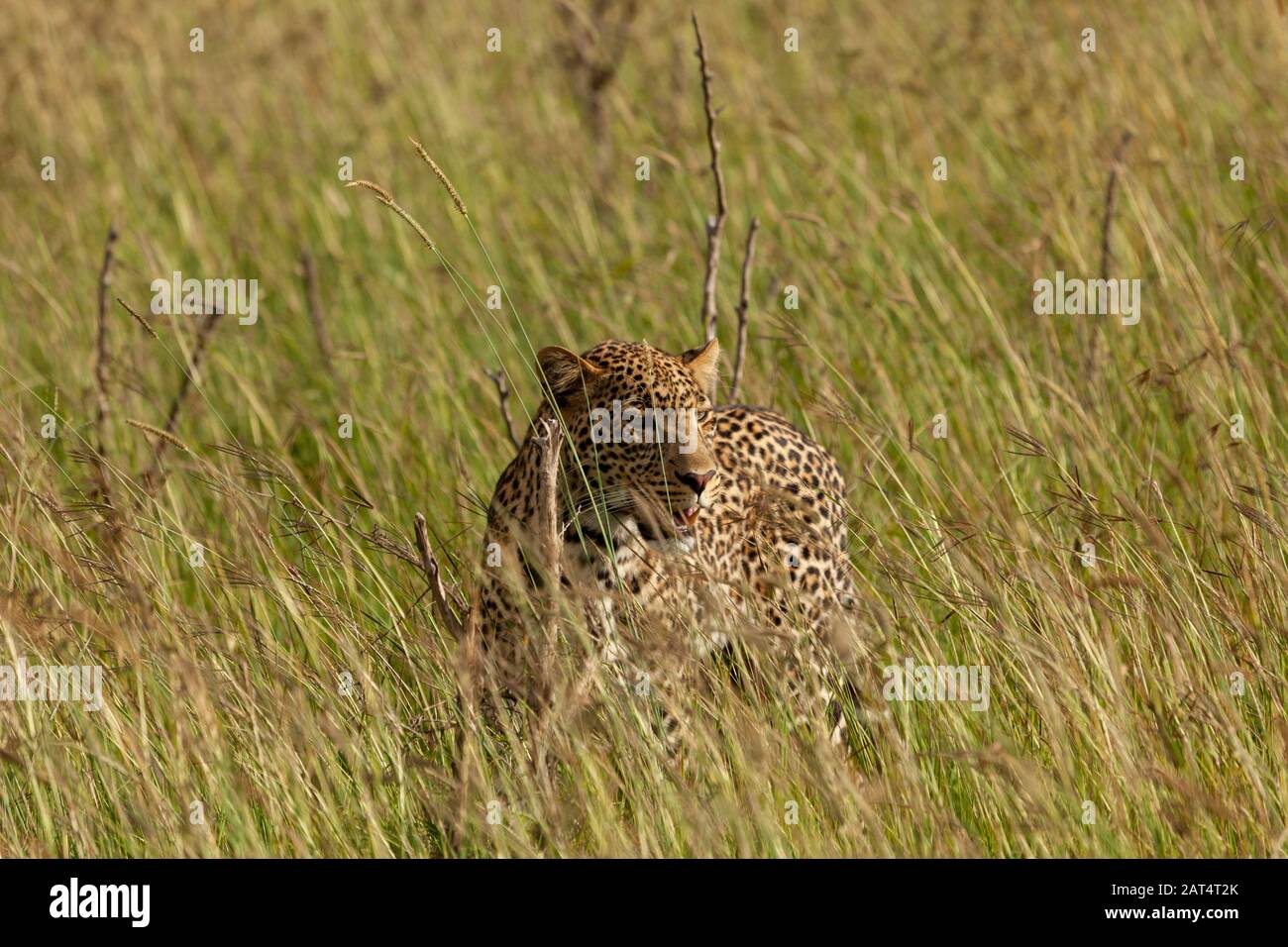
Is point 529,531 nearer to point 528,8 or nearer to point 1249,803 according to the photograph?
point 1249,803

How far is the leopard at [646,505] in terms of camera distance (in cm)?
415

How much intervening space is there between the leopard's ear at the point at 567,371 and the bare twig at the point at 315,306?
191 cm

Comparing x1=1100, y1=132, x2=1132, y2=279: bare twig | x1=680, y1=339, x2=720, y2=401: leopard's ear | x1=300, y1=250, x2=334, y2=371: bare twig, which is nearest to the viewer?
x1=680, y1=339, x2=720, y2=401: leopard's ear

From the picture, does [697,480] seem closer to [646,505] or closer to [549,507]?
[646,505]

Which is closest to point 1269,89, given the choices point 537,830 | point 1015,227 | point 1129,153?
point 1129,153

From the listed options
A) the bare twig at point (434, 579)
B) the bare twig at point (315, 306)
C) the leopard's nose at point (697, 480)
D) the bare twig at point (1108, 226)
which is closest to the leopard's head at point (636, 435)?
the leopard's nose at point (697, 480)

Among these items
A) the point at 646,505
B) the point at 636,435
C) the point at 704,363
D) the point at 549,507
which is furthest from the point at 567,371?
the point at 549,507

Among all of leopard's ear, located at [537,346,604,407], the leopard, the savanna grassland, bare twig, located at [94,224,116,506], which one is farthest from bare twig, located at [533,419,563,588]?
bare twig, located at [94,224,116,506]

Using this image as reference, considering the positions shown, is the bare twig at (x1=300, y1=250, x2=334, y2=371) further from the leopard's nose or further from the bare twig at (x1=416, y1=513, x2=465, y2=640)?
the bare twig at (x1=416, y1=513, x2=465, y2=640)

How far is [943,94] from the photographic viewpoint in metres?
7.68

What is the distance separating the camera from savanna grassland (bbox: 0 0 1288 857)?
3.42 meters

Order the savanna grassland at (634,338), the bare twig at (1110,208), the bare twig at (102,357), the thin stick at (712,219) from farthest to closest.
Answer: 1. the bare twig at (1110,208)
2. the bare twig at (102,357)
3. the thin stick at (712,219)
4. the savanna grassland at (634,338)

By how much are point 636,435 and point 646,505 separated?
47cm

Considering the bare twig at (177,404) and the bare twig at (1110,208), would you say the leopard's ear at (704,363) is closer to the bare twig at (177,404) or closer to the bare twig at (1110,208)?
the bare twig at (177,404)
